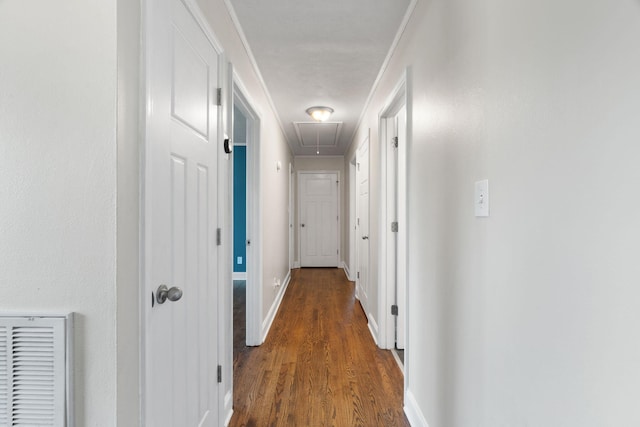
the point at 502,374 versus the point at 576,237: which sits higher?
the point at 576,237

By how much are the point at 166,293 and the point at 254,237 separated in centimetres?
163

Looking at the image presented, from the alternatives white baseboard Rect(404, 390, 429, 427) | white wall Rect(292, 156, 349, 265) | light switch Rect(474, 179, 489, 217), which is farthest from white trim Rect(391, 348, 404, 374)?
white wall Rect(292, 156, 349, 265)

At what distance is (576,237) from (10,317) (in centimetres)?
138

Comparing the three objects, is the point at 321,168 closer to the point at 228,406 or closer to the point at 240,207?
the point at 240,207

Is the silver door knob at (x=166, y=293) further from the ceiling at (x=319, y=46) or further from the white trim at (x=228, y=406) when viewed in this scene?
the ceiling at (x=319, y=46)

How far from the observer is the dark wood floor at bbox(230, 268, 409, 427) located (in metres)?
1.81

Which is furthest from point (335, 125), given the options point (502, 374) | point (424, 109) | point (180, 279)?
point (502, 374)

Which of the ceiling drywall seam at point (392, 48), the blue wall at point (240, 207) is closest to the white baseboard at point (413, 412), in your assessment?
the ceiling drywall seam at point (392, 48)

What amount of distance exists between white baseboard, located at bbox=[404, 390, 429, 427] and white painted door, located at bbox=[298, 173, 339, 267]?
447 centimetres

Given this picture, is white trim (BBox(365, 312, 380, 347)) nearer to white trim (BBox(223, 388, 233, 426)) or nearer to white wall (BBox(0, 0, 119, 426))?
white trim (BBox(223, 388, 233, 426))

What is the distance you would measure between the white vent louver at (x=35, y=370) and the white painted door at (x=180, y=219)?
20 cm

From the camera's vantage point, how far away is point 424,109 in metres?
1.66

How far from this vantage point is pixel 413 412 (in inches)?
68.7

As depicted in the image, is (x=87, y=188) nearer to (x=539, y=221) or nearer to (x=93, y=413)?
(x=93, y=413)
